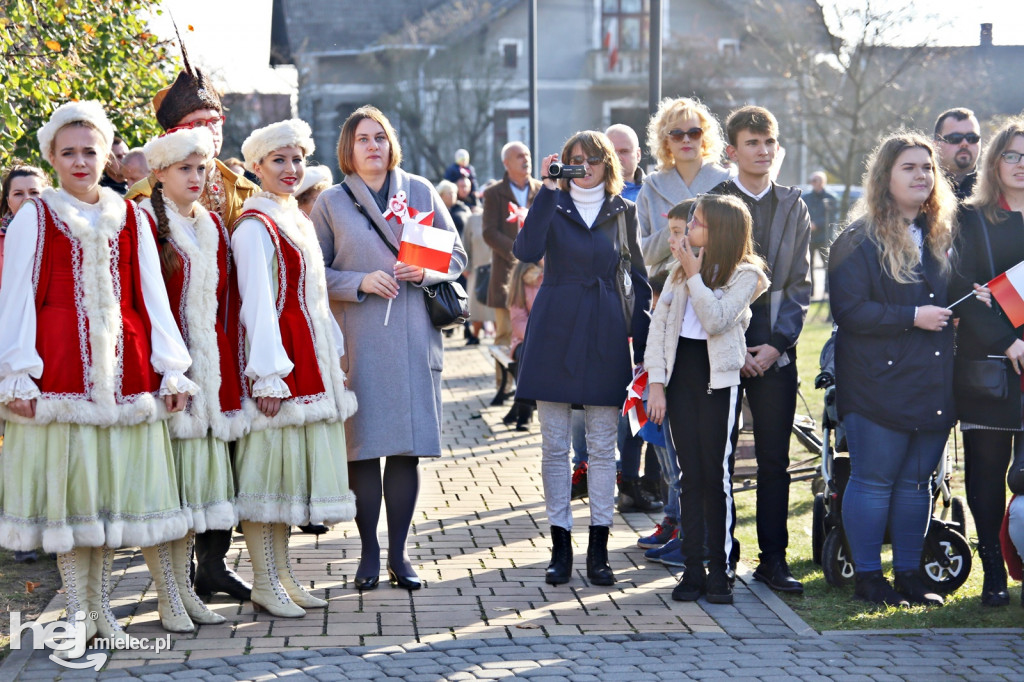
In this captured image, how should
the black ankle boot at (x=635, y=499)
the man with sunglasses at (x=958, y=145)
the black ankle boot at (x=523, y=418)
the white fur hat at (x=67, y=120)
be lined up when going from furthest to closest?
the black ankle boot at (x=523, y=418) → the black ankle boot at (x=635, y=499) → the man with sunglasses at (x=958, y=145) → the white fur hat at (x=67, y=120)

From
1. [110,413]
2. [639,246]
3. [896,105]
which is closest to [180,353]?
[110,413]

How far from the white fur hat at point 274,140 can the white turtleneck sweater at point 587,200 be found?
126cm

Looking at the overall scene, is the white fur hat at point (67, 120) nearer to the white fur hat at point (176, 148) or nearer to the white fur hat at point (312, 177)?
the white fur hat at point (176, 148)

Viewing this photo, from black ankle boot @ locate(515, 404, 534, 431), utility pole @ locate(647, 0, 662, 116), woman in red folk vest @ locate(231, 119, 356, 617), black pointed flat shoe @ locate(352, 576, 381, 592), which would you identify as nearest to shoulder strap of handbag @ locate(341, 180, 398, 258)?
woman in red folk vest @ locate(231, 119, 356, 617)

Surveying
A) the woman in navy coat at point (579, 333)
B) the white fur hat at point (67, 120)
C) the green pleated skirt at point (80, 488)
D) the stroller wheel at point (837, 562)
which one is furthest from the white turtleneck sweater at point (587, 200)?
the green pleated skirt at point (80, 488)

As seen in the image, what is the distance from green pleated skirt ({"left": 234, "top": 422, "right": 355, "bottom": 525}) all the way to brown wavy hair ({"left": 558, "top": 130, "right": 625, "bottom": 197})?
5.61 feet

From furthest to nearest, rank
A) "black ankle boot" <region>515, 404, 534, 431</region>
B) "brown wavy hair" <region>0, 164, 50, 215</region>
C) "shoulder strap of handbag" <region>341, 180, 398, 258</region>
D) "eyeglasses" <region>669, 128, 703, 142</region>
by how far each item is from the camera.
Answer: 1. "black ankle boot" <region>515, 404, 534, 431</region>
2. "eyeglasses" <region>669, 128, 703, 142</region>
3. "brown wavy hair" <region>0, 164, 50, 215</region>
4. "shoulder strap of handbag" <region>341, 180, 398, 258</region>

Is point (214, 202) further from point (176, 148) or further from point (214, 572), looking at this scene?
point (214, 572)

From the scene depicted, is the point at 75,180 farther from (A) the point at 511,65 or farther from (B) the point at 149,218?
(A) the point at 511,65

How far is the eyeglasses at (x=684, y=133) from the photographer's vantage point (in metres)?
6.49

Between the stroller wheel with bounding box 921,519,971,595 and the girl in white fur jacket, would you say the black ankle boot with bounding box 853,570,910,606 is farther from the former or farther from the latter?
the girl in white fur jacket

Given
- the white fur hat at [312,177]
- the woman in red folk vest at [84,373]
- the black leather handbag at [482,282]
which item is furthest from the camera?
the black leather handbag at [482,282]

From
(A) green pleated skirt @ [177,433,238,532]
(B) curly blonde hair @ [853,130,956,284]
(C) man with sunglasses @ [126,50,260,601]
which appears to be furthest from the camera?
(C) man with sunglasses @ [126,50,260,601]

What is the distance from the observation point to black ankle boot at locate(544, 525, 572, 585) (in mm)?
5980
